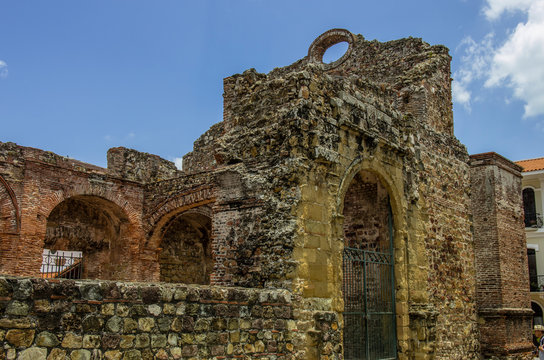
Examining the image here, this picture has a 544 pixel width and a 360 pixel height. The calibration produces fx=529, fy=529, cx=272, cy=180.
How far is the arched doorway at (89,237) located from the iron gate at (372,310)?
24.8ft

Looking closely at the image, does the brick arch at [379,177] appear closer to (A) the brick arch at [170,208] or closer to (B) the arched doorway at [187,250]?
(A) the brick arch at [170,208]

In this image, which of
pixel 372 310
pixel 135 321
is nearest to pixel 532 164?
pixel 372 310

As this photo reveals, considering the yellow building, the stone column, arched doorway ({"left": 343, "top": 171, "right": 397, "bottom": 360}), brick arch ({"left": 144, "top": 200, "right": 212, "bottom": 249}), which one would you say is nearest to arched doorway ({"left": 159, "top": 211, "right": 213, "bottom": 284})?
brick arch ({"left": 144, "top": 200, "right": 212, "bottom": 249})

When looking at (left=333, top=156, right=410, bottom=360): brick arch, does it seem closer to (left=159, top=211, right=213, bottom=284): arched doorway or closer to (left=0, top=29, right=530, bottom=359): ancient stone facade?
(left=0, top=29, right=530, bottom=359): ancient stone facade

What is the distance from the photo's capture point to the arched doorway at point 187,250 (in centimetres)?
1602

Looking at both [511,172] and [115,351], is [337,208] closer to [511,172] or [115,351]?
Answer: [115,351]

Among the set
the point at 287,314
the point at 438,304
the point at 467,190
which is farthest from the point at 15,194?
the point at 467,190

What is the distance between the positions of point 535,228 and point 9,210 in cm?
2068

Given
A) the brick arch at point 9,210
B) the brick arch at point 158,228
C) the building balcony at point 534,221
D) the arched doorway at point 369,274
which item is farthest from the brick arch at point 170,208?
the building balcony at point 534,221

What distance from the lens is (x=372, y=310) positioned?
884 cm

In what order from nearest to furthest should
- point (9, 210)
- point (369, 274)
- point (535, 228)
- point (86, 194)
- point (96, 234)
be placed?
point (369, 274) < point (9, 210) < point (86, 194) < point (96, 234) < point (535, 228)

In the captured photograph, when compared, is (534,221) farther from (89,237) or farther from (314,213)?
(314,213)

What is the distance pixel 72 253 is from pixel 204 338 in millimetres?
10786

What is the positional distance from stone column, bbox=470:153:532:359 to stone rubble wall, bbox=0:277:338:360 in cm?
897
